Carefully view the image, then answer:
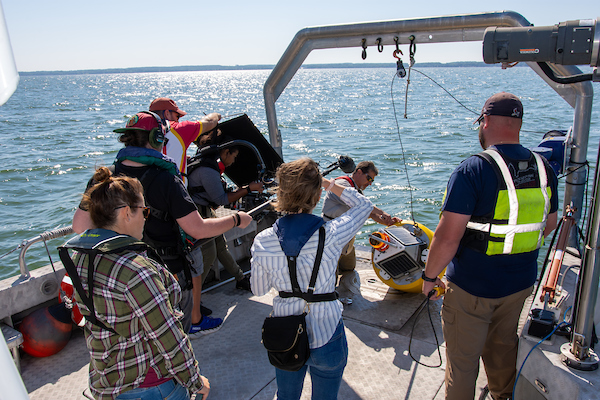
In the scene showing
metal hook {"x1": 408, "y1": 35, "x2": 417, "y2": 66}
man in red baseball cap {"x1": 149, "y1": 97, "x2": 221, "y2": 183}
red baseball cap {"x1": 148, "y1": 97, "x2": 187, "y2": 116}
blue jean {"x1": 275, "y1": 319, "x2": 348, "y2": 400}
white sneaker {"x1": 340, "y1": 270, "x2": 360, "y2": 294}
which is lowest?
white sneaker {"x1": 340, "y1": 270, "x2": 360, "y2": 294}

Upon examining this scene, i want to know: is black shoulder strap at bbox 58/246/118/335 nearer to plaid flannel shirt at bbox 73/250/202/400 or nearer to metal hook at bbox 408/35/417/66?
plaid flannel shirt at bbox 73/250/202/400

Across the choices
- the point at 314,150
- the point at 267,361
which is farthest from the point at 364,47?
the point at 314,150

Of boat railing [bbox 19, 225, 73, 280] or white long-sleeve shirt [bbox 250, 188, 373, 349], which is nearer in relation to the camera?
Result: white long-sleeve shirt [bbox 250, 188, 373, 349]

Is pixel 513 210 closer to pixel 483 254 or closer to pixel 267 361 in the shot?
pixel 483 254

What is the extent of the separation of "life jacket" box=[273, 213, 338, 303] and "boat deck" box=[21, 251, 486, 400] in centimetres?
128

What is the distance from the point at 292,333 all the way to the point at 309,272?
0.30 m

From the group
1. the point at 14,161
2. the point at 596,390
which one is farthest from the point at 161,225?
the point at 14,161

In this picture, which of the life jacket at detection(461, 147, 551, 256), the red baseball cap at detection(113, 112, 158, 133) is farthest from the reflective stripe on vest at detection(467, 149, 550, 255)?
the red baseball cap at detection(113, 112, 158, 133)

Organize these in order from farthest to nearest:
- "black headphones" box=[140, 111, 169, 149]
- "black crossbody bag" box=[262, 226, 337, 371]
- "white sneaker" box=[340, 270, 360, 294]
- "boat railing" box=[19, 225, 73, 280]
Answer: "white sneaker" box=[340, 270, 360, 294], "boat railing" box=[19, 225, 73, 280], "black headphones" box=[140, 111, 169, 149], "black crossbody bag" box=[262, 226, 337, 371]

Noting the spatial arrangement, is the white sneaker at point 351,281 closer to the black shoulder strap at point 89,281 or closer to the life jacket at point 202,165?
the life jacket at point 202,165

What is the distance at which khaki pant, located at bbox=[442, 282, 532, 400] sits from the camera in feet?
8.36

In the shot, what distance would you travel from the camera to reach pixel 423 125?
24.8m

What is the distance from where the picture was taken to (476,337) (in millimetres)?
2566

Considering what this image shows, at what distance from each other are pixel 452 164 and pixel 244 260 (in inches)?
484
